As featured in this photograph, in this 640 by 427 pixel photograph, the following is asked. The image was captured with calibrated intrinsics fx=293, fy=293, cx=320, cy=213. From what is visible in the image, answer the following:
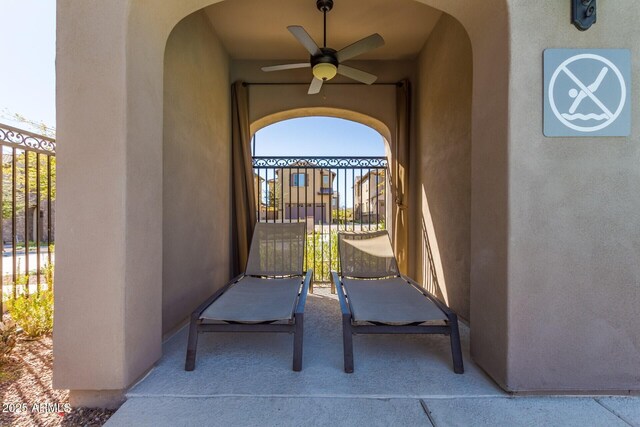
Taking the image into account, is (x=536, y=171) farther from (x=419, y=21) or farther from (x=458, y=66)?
(x=419, y=21)

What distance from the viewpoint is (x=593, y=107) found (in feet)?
6.07

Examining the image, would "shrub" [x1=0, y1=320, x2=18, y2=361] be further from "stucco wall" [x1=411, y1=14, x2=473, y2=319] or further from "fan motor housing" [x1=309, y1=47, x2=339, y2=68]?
"stucco wall" [x1=411, y1=14, x2=473, y2=319]

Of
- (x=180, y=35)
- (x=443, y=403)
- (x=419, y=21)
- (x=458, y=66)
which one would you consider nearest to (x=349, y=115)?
(x=419, y=21)

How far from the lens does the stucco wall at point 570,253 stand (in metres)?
1.84

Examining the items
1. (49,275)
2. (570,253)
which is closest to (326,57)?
(570,253)

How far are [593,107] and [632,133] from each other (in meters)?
0.30

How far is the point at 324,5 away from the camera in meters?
3.44

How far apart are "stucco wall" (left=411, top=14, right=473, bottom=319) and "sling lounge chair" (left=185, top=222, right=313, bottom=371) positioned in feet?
5.55

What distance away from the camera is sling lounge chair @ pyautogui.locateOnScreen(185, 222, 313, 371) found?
2.23 meters

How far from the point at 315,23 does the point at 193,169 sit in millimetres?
2533

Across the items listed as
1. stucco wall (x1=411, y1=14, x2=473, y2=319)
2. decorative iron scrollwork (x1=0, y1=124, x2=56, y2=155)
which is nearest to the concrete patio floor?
stucco wall (x1=411, y1=14, x2=473, y2=319)

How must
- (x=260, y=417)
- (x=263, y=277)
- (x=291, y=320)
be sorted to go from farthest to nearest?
(x=263, y=277) < (x=291, y=320) < (x=260, y=417)

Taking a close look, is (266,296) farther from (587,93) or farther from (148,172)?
(587,93)

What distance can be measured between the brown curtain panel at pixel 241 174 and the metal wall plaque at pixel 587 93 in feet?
12.7
